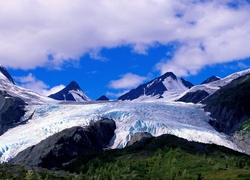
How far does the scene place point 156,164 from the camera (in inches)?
4665

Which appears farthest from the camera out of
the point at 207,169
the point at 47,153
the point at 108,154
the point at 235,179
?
the point at 47,153

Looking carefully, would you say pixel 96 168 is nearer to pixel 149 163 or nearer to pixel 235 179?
pixel 149 163

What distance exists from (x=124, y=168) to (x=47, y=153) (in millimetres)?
88391

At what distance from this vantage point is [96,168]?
4931 inches

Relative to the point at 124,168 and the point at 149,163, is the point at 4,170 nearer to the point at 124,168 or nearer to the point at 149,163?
the point at 124,168

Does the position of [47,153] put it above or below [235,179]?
above

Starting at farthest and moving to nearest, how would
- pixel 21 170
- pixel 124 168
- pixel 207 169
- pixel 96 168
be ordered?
pixel 96 168 → pixel 124 168 → pixel 207 169 → pixel 21 170

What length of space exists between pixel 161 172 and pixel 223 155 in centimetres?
2593

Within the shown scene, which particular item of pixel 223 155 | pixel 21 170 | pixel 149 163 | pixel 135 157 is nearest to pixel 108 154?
pixel 135 157

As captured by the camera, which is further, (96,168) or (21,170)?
(96,168)

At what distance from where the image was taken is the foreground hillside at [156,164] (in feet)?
298

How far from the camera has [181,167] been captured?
357 feet

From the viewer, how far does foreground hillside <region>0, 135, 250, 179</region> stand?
90.8 meters

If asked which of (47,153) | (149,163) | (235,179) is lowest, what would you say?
(235,179)
